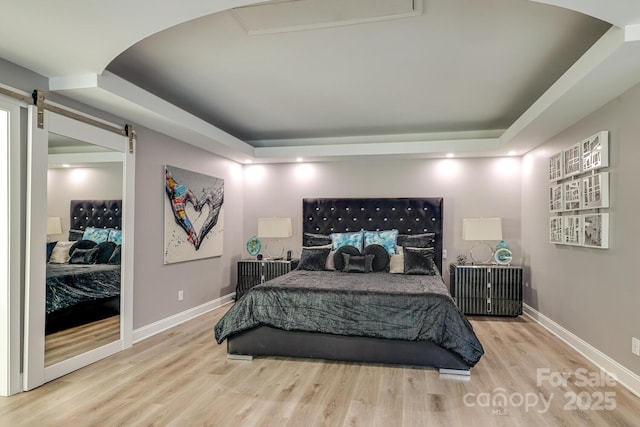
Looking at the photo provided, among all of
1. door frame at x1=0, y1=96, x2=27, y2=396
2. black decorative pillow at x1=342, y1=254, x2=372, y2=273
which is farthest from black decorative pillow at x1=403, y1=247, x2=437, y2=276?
door frame at x1=0, y1=96, x2=27, y2=396

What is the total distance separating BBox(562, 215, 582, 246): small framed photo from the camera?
3607 mm

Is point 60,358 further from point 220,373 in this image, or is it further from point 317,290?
point 317,290

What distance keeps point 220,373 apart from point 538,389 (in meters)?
2.45

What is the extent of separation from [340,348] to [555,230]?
8.97 ft

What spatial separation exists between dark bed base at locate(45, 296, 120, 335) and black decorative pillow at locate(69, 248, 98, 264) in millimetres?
365

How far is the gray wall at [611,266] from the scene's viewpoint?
9.37 ft

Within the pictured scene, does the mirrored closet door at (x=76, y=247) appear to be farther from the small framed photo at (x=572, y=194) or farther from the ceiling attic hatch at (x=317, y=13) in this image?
the small framed photo at (x=572, y=194)

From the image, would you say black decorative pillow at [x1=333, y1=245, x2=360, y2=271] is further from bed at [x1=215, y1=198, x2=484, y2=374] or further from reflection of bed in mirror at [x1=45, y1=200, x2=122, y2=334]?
reflection of bed in mirror at [x1=45, y1=200, x2=122, y2=334]

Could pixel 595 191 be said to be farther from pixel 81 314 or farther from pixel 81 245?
pixel 81 314

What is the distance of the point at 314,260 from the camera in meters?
4.89

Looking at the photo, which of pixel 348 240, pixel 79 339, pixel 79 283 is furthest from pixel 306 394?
pixel 348 240

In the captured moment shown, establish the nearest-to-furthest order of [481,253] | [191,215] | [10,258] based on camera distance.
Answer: [10,258] → [191,215] → [481,253]

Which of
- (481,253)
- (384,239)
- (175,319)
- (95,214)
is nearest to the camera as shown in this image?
(95,214)

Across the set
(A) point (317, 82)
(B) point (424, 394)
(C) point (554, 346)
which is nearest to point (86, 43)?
(A) point (317, 82)
